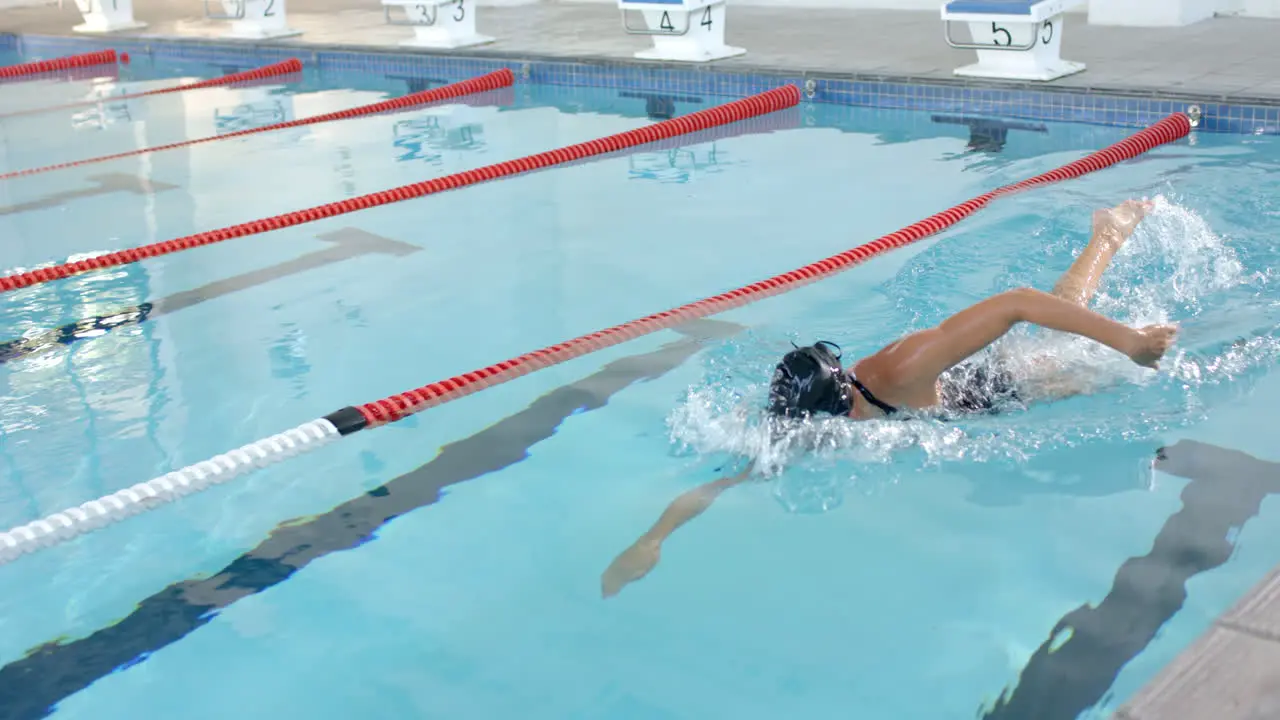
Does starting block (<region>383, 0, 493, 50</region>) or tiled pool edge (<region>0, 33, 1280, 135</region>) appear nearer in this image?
tiled pool edge (<region>0, 33, 1280, 135</region>)

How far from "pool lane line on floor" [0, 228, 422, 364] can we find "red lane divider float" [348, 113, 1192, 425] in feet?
4.78

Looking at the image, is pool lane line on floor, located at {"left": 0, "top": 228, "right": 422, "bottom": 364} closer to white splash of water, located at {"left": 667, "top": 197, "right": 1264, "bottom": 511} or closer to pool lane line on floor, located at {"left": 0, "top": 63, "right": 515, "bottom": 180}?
white splash of water, located at {"left": 667, "top": 197, "right": 1264, "bottom": 511}

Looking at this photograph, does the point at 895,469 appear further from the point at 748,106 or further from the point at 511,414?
the point at 748,106

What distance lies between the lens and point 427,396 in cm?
346

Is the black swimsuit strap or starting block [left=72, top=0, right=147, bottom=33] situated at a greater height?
starting block [left=72, top=0, right=147, bottom=33]

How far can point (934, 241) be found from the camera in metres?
4.82

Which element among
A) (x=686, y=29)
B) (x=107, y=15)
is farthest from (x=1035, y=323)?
(x=107, y=15)

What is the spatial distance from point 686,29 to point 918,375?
5.78m

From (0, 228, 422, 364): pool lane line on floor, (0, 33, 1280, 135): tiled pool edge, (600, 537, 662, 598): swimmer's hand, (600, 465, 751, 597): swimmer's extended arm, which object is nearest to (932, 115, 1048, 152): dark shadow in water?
(0, 33, 1280, 135): tiled pool edge

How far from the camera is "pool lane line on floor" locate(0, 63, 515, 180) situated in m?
7.16

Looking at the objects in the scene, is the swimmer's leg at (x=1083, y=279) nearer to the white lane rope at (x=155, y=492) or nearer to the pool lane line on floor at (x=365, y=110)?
the white lane rope at (x=155, y=492)

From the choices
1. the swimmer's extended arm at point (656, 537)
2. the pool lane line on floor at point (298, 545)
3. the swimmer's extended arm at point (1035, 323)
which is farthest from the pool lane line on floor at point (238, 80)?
the swimmer's extended arm at point (1035, 323)

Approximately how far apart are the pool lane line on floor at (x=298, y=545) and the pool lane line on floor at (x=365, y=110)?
4.59 metres

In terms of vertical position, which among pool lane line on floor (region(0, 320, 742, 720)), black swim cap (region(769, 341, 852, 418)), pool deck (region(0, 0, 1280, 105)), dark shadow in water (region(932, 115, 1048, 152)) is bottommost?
pool lane line on floor (region(0, 320, 742, 720))
